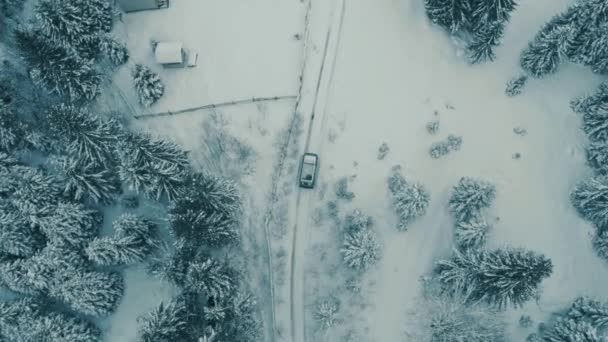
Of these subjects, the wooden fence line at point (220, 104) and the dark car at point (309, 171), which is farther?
the wooden fence line at point (220, 104)

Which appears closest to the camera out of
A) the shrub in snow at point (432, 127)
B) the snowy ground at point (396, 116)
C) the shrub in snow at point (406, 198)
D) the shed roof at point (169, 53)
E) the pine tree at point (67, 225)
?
the pine tree at point (67, 225)

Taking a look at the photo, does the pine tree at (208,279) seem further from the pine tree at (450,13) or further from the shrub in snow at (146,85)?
the pine tree at (450,13)

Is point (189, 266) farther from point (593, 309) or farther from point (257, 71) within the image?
point (593, 309)

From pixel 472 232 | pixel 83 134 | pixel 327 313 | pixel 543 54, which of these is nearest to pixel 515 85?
pixel 543 54

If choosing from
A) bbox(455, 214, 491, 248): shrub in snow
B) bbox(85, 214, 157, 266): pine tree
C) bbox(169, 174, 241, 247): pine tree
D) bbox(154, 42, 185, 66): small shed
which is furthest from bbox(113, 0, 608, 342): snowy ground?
bbox(85, 214, 157, 266): pine tree

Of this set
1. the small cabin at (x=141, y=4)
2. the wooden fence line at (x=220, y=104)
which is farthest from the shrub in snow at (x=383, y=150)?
the small cabin at (x=141, y=4)
